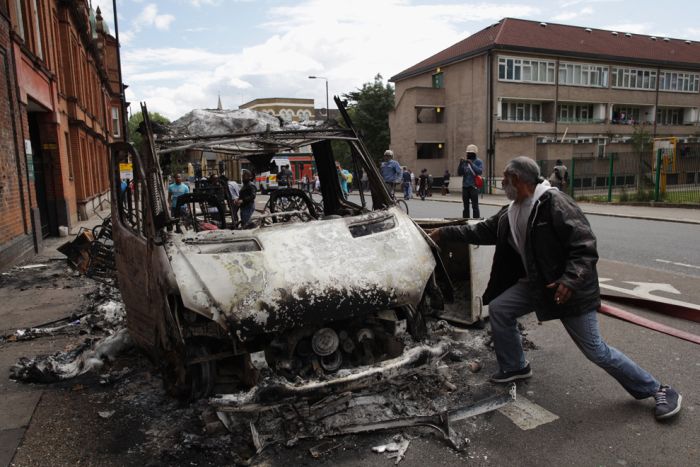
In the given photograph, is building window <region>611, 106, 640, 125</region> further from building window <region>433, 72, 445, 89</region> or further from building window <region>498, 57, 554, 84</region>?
building window <region>433, 72, 445, 89</region>

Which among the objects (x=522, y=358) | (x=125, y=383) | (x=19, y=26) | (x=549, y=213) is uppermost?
(x=19, y=26)

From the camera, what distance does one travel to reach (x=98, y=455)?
3.20 metres

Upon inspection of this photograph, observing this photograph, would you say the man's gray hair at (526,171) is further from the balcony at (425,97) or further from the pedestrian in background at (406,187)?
the balcony at (425,97)

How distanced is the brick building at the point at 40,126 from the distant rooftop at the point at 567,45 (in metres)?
24.7

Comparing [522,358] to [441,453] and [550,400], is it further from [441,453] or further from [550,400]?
[441,453]

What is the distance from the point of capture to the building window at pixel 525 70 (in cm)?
3603

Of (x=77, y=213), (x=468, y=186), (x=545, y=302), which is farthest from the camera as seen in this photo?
(x=77, y=213)

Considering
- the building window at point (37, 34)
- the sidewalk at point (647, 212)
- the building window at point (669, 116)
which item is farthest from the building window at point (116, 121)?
the building window at point (669, 116)

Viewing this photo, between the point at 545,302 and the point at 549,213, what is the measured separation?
604 mm

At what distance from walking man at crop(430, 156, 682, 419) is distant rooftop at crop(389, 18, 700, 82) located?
34364 millimetres

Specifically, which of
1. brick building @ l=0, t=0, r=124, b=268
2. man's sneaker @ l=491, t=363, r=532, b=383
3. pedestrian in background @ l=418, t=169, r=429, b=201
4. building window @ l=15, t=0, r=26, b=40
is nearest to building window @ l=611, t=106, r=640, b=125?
pedestrian in background @ l=418, t=169, r=429, b=201

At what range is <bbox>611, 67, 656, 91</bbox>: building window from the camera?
41.1 meters

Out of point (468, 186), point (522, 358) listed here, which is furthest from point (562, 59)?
point (522, 358)

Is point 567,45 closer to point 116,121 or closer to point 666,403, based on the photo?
point 116,121
